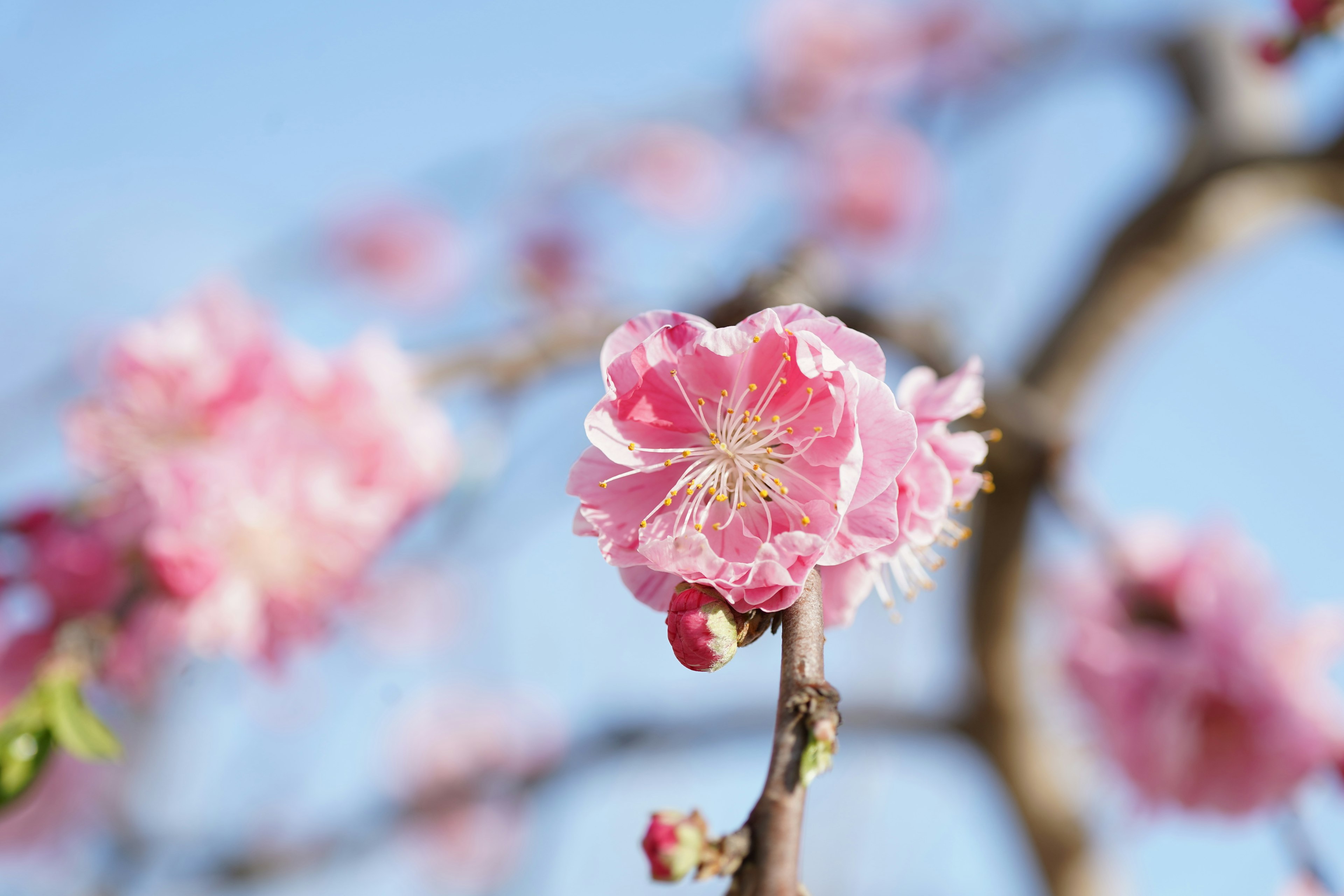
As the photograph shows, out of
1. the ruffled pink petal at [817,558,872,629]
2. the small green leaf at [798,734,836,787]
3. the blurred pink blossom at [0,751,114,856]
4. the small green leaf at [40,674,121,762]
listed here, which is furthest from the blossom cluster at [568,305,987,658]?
the blurred pink blossom at [0,751,114,856]

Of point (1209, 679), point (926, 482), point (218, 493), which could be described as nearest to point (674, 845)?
point (926, 482)

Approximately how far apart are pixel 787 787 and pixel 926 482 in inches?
12.2

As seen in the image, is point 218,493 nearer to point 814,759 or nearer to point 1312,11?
point 814,759

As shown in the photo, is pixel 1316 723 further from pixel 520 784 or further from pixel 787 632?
pixel 520 784

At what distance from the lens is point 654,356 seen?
760 millimetres

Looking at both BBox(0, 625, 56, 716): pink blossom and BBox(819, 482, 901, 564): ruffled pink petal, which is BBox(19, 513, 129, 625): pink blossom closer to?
BBox(0, 625, 56, 716): pink blossom

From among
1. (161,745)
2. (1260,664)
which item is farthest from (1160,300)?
(161,745)

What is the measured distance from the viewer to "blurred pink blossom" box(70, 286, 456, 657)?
4.78 feet

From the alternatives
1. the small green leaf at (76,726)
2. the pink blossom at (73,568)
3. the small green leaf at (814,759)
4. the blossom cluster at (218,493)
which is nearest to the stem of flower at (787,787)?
the small green leaf at (814,759)

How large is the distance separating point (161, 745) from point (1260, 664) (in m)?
2.54

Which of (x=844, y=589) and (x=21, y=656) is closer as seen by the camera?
(x=844, y=589)

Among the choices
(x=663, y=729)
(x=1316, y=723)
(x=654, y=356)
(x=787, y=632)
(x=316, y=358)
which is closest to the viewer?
(x=787, y=632)

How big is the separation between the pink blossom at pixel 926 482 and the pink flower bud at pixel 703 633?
5.6 inches

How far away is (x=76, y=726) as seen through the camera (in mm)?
1054
